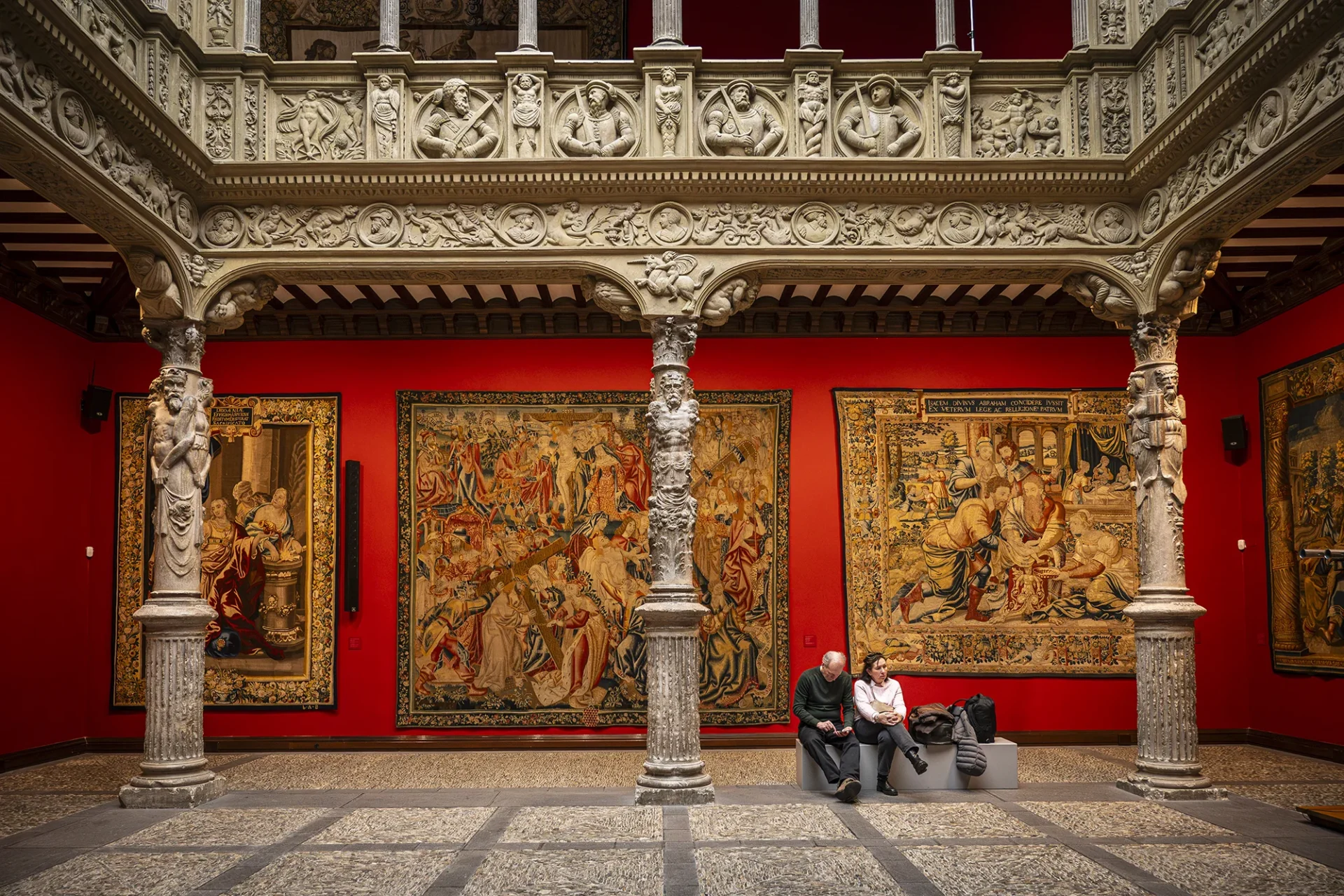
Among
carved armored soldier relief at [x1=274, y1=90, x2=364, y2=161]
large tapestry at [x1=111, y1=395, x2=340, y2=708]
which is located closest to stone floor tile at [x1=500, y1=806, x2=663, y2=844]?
large tapestry at [x1=111, y1=395, x2=340, y2=708]

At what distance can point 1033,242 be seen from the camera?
7918 millimetres

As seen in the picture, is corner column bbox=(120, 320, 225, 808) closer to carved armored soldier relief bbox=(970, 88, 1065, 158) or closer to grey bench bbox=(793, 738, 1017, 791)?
grey bench bbox=(793, 738, 1017, 791)

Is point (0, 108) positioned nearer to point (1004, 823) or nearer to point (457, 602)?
point (457, 602)

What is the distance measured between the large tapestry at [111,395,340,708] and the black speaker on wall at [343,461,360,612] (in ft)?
0.56

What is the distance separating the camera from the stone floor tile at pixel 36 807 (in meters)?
6.94

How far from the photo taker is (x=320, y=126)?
Result: 311 inches

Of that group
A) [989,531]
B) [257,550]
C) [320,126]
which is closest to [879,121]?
[320,126]

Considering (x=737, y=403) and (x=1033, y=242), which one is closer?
(x=1033, y=242)

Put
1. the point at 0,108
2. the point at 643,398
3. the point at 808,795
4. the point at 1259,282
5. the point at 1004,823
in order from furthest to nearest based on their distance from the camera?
the point at 643,398 < the point at 1259,282 < the point at 808,795 < the point at 1004,823 < the point at 0,108

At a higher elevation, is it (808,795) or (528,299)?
(528,299)

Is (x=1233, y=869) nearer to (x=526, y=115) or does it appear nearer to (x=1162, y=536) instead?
(x=1162, y=536)

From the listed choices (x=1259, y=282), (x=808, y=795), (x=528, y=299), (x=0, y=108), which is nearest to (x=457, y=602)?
(x=528, y=299)

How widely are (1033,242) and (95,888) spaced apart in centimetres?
711

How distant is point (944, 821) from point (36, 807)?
6.14 metres
